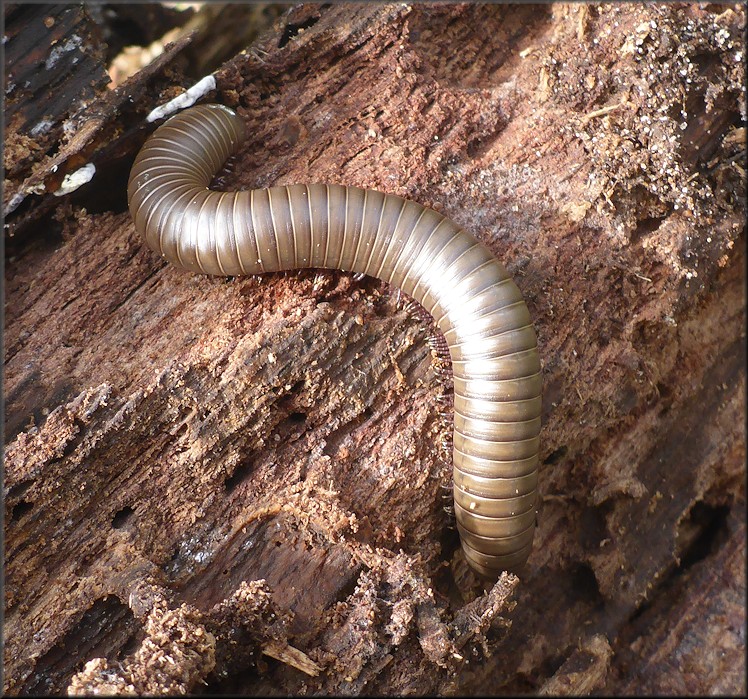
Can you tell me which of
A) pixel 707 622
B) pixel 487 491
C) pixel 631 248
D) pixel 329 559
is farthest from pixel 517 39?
pixel 707 622

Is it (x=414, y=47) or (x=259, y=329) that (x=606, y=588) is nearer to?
(x=259, y=329)

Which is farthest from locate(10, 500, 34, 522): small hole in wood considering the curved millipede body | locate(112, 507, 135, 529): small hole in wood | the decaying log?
the curved millipede body

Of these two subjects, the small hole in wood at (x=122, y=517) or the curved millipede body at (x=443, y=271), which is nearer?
the small hole in wood at (x=122, y=517)

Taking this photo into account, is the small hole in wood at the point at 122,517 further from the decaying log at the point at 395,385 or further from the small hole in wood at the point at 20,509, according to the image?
the small hole in wood at the point at 20,509

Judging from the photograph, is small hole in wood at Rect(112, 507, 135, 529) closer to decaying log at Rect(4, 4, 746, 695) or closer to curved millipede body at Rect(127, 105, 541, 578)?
decaying log at Rect(4, 4, 746, 695)

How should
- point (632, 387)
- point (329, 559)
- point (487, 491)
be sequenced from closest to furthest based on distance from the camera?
point (329, 559) < point (487, 491) < point (632, 387)

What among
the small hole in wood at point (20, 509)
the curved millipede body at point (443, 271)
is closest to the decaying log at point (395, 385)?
the small hole in wood at point (20, 509)

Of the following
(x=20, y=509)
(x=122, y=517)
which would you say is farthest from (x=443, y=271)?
(x=20, y=509)
